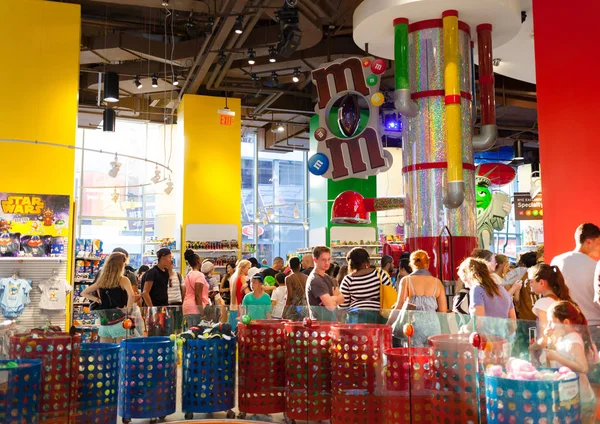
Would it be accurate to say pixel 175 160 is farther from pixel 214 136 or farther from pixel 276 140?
pixel 276 140

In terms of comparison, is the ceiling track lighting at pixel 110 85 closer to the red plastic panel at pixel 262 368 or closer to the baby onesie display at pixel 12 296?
the baby onesie display at pixel 12 296

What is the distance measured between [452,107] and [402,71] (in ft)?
2.35

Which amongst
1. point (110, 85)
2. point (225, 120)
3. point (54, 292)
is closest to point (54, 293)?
point (54, 292)

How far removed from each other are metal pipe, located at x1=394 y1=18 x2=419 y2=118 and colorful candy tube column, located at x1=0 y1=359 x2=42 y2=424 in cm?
469

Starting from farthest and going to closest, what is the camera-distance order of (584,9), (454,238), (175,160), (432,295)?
(175,160) < (454,238) < (584,9) < (432,295)

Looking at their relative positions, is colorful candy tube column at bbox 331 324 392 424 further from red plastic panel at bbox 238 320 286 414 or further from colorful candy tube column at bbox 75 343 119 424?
colorful candy tube column at bbox 75 343 119 424

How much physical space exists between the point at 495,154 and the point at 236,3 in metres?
14.4

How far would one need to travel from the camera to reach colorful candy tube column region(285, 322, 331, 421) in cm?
405

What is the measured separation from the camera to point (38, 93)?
9.67m

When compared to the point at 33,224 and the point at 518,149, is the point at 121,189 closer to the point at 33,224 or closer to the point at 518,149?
the point at 33,224

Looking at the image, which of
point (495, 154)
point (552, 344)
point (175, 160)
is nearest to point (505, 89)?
point (495, 154)

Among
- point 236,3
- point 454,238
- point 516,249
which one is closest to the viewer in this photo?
point 454,238

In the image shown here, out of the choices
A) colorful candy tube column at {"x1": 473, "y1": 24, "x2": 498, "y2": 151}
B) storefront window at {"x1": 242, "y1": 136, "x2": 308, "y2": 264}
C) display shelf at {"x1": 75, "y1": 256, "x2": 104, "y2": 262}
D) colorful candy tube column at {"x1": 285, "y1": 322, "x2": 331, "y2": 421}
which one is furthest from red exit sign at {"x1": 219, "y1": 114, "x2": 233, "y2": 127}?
colorful candy tube column at {"x1": 285, "y1": 322, "x2": 331, "y2": 421}

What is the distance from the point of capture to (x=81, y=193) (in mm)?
18781
